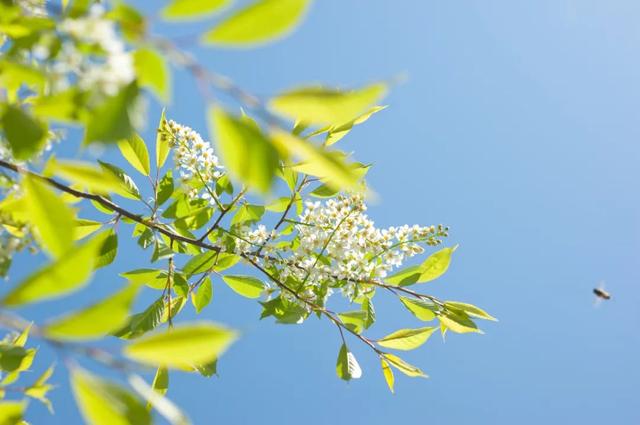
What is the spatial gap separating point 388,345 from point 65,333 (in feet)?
4.74

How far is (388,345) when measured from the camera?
6.56 ft

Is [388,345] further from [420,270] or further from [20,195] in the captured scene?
[20,195]

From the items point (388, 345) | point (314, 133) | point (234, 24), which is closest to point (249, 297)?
point (388, 345)

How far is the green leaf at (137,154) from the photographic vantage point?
1986mm

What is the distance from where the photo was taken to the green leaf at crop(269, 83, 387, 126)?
2.19ft

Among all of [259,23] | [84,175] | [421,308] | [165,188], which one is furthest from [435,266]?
[259,23]

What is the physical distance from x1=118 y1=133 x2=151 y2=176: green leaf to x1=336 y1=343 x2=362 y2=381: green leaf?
92 cm

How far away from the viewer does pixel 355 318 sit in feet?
6.51

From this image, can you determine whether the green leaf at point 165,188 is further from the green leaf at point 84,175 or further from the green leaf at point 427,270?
the green leaf at point 84,175

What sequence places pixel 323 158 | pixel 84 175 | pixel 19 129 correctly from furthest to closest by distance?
pixel 84 175 → pixel 19 129 → pixel 323 158

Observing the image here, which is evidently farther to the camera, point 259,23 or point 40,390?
point 40,390

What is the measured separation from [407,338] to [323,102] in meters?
1.44

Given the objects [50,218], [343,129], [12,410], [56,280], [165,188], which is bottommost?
[12,410]

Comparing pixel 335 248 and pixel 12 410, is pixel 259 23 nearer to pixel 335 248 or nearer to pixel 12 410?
pixel 12 410
